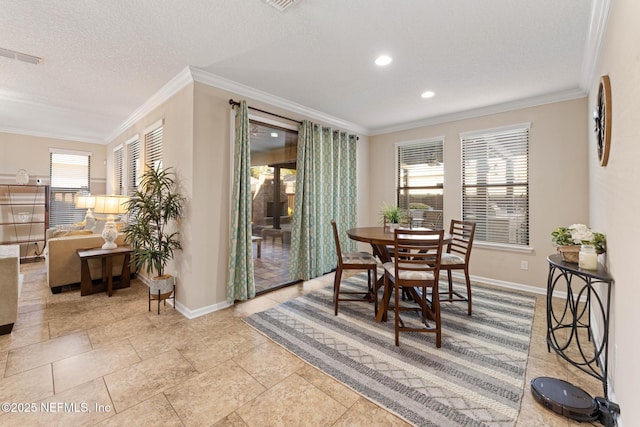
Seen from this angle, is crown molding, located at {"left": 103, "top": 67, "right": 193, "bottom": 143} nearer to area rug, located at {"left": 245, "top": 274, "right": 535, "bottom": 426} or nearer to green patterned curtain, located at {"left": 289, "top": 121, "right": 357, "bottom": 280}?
green patterned curtain, located at {"left": 289, "top": 121, "right": 357, "bottom": 280}

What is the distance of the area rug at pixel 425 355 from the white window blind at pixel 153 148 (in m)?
2.50

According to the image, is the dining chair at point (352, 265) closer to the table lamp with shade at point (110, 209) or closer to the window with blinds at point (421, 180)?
the window with blinds at point (421, 180)

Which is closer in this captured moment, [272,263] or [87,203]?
[87,203]

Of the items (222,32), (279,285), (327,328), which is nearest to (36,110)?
(222,32)

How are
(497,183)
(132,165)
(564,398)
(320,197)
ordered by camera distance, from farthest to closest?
(132,165)
(320,197)
(497,183)
(564,398)

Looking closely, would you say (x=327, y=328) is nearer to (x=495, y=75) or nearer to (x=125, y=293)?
(x=125, y=293)

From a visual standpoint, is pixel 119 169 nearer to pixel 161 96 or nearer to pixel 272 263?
pixel 161 96

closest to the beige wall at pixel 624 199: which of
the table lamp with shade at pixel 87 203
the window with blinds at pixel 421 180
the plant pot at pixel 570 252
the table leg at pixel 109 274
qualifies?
the plant pot at pixel 570 252

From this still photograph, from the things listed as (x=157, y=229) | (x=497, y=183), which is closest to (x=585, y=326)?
(x=497, y=183)

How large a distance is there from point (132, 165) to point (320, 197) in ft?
10.9

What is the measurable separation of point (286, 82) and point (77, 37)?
1.89 metres

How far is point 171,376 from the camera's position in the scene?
199 centimetres

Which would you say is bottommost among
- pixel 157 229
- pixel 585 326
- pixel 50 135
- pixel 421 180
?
pixel 585 326

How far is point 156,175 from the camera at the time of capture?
10.3ft
